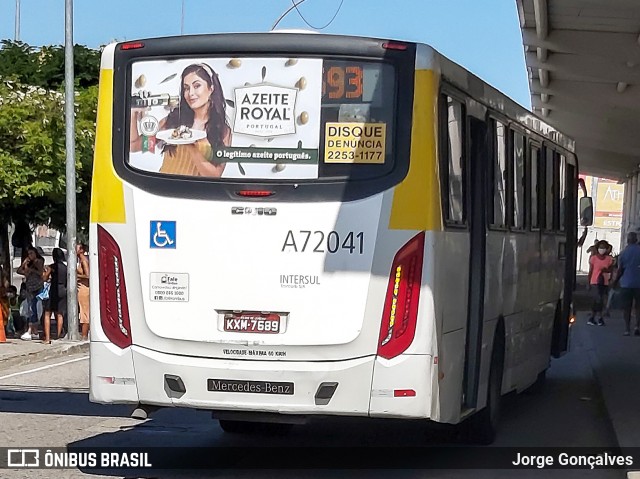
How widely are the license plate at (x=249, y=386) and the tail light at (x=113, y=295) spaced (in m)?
0.71

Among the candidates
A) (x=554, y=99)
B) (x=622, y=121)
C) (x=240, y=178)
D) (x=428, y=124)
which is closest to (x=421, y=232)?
(x=428, y=124)

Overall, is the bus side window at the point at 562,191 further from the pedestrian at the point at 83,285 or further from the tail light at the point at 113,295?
the pedestrian at the point at 83,285

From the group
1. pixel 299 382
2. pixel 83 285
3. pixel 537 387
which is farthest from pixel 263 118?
pixel 83 285

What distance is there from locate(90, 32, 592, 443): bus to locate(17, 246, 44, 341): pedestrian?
1300cm

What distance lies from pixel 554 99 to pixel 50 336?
20.7m

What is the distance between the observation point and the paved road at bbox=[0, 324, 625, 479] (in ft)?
32.7

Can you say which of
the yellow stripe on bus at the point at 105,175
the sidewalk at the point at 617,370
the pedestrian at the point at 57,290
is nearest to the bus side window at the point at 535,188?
the sidewalk at the point at 617,370

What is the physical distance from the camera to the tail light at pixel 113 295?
28.5 feet

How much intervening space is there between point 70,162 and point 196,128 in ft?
38.9

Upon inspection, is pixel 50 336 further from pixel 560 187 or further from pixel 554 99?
pixel 554 99

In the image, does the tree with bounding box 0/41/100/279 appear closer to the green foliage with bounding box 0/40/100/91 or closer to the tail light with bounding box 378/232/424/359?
the green foliage with bounding box 0/40/100/91

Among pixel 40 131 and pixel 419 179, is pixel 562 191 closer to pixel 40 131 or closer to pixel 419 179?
pixel 419 179

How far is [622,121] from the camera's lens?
40.8m

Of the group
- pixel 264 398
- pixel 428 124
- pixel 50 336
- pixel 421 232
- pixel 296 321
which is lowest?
pixel 50 336
